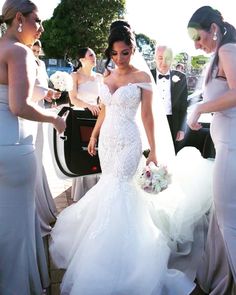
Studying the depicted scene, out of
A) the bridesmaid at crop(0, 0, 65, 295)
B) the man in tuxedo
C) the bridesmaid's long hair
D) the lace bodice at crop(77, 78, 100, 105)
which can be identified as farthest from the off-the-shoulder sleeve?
the lace bodice at crop(77, 78, 100, 105)

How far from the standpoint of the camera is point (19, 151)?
2516 millimetres

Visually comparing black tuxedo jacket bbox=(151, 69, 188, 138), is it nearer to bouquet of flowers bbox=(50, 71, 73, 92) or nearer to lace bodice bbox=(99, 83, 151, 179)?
bouquet of flowers bbox=(50, 71, 73, 92)

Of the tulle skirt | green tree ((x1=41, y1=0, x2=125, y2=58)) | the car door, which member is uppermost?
green tree ((x1=41, y1=0, x2=125, y2=58))

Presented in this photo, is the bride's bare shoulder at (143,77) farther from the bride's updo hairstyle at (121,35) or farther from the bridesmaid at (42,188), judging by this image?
the bridesmaid at (42,188)

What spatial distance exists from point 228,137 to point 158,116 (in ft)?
3.91

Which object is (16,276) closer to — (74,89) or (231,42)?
(231,42)

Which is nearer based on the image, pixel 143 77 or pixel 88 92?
pixel 143 77

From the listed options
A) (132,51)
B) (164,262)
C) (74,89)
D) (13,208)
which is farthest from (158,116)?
(74,89)

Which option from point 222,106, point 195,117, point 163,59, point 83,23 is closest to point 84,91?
point 163,59

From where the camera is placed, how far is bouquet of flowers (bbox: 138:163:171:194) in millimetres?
3014

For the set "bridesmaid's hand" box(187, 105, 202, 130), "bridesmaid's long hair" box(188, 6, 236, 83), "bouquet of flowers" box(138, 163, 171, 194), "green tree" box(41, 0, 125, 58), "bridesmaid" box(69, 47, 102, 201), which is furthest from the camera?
"green tree" box(41, 0, 125, 58)

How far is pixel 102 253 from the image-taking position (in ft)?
9.43

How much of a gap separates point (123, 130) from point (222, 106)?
1035mm

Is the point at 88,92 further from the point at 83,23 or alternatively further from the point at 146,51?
the point at 83,23
